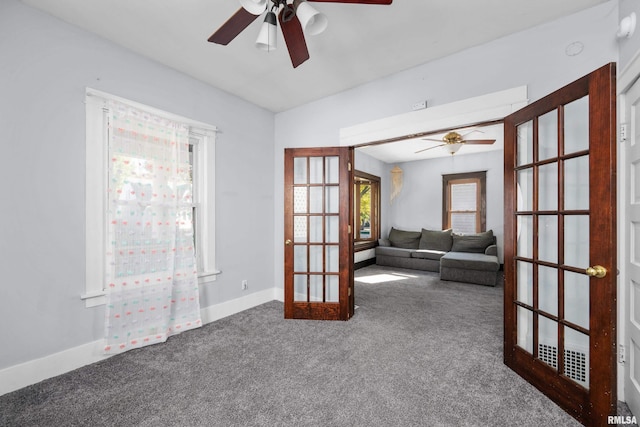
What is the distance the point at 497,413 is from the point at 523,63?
2.52m

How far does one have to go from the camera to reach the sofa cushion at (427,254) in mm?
5656

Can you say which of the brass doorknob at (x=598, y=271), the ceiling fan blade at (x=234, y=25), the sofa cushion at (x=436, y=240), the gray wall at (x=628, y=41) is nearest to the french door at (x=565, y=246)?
the brass doorknob at (x=598, y=271)

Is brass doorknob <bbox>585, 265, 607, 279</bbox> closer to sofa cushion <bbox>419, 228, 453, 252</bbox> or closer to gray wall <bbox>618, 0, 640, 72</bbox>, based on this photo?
gray wall <bbox>618, 0, 640, 72</bbox>

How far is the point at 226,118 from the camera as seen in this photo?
322cm

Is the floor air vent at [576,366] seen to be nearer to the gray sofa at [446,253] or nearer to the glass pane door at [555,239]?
the glass pane door at [555,239]

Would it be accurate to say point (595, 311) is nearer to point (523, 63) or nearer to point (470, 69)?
point (523, 63)

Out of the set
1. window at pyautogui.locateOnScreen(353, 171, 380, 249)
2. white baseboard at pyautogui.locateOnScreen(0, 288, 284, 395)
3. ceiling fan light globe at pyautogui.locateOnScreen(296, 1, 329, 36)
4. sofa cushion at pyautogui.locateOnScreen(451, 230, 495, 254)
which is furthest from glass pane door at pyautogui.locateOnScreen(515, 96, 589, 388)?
window at pyautogui.locateOnScreen(353, 171, 380, 249)

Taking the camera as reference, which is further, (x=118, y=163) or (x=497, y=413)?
(x=118, y=163)

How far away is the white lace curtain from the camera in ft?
7.47

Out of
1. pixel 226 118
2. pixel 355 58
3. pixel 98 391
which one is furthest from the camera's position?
pixel 226 118

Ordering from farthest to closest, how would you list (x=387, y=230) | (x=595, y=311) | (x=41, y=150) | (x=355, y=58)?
(x=387, y=230), (x=355, y=58), (x=41, y=150), (x=595, y=311)

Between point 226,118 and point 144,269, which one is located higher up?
point 226,118

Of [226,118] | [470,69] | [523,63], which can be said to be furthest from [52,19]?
[523,63]

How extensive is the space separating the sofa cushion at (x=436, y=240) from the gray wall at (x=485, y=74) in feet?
13.3
